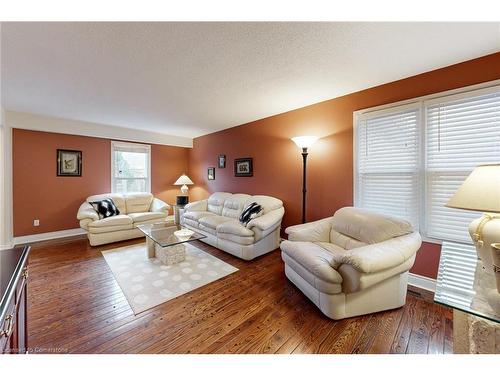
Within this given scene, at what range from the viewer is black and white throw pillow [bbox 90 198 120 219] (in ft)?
12.3

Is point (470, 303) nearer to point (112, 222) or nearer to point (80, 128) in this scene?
→ point (112, 222)

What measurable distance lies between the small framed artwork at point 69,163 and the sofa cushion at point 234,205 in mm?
3207

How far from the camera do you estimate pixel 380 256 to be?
5.14 ft

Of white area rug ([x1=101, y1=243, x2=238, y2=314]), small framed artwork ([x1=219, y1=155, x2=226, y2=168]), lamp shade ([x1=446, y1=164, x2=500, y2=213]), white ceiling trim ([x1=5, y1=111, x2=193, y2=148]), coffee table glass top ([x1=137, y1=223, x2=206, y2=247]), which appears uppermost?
white ceiling trim ([x1=5, y1=111, x2=193, y2=148])

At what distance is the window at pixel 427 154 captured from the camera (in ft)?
6.18

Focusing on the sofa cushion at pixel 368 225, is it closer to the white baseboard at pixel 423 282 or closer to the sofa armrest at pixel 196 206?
the white baseboard at pixel 423 282

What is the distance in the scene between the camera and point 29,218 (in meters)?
3.67

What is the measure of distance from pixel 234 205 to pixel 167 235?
1457 millimetres

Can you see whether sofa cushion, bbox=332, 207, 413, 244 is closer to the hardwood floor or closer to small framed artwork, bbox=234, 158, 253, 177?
the hardwood floor

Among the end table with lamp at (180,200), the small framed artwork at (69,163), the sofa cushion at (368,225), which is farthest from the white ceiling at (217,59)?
the end table with lamp at (180,200)

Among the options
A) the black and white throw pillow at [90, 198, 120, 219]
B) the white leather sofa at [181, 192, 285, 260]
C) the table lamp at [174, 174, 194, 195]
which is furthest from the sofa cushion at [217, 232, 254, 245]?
the table lamp at [174, 174, 194, 195]

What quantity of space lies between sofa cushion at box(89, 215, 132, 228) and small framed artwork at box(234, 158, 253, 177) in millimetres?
2365
